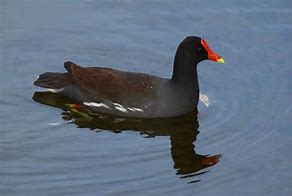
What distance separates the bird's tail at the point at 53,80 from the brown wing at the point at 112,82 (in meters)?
0.12

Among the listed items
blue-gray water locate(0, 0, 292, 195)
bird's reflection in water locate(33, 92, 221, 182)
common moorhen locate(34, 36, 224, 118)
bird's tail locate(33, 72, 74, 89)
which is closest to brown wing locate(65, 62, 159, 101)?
common moorhen locate(34, 36, 224, 118)

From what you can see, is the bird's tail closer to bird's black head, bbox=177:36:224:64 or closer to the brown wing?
the brown wing

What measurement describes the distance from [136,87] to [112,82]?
28 centimetres

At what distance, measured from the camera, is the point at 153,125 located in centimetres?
927

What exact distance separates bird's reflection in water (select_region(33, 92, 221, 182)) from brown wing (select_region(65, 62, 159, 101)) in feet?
0.79

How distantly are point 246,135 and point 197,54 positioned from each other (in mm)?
1211

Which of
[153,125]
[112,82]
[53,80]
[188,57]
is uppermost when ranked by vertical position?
[188,57]

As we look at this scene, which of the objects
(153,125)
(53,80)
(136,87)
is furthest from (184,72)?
(53,80)

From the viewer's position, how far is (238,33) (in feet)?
37.1

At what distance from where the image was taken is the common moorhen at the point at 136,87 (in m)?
9.36

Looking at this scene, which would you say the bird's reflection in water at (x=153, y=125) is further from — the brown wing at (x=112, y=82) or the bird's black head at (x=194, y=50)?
the bird's black head at (x=194, y=50)

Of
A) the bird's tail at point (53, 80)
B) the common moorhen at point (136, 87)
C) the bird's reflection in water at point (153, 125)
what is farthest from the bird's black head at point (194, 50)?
the bird's tail at point (53, 80)

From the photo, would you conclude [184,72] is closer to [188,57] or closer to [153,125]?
[188,57]

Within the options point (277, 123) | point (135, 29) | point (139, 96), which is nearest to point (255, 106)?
point (277, 123)
